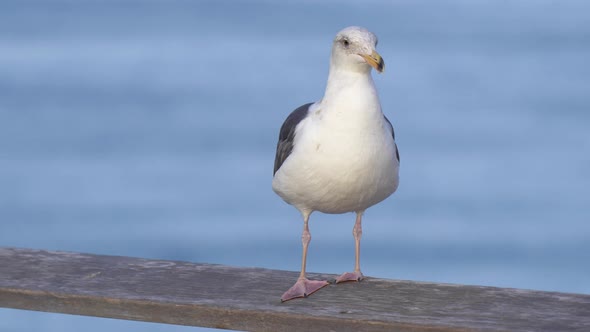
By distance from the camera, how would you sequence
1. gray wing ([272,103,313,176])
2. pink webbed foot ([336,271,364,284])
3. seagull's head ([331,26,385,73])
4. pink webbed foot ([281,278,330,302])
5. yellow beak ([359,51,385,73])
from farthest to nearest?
pink webbed foot ([336,271,364,284]) < gray wing ([272,103,313,176]) < pink webbed foot ([281,278,330,302]) < seagull's head ([331,26,385,73]) < yellow beak ([359,51,385,73])

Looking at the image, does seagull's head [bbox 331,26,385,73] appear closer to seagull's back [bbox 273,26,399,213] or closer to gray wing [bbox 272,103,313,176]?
seagull's back [bbox 273,26,399,213]

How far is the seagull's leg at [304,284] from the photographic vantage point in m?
7.13

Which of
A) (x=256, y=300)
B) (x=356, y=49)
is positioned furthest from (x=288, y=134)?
(x=256, y=300)

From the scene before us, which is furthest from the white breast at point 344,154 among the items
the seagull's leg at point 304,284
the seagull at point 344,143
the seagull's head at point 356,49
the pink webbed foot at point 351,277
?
the pink webbed foot at point 351,277

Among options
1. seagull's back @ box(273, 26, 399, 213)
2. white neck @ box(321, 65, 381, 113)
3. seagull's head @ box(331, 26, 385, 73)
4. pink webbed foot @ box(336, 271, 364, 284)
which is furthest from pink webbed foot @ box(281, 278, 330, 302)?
seagull's head @ box(331, 26, 385, 73)

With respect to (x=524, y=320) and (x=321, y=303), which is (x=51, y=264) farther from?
(x=524, y=320)

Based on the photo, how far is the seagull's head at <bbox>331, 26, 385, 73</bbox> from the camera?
701cm

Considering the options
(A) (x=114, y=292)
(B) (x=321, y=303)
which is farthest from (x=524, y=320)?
(A) (x=114, y=292)

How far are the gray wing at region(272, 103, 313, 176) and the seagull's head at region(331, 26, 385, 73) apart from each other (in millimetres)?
382

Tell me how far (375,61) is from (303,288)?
123cm

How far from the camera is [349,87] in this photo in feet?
23.2

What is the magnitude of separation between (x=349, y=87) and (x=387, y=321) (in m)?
1.22

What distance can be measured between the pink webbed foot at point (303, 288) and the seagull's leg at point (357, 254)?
0.15 meters

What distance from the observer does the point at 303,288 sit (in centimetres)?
722
